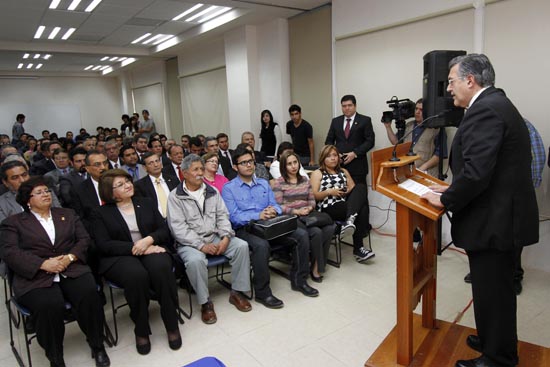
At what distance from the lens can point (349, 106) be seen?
4.55 metres

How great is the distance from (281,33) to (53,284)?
4.69 m

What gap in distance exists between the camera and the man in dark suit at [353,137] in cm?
456

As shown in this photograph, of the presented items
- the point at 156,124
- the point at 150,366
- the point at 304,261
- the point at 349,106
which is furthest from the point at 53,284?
the point at 156,124

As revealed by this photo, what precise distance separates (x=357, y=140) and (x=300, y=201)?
4.65 ft

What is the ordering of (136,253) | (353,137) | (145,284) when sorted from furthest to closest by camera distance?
1. (353,137)
2. (136,253)
3. (145,284)

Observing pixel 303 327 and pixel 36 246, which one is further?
pixel 303 327

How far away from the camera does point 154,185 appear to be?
3383 millimetres

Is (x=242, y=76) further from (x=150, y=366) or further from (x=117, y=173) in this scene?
(x=150, y=366)

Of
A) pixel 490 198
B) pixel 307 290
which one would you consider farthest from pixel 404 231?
pixel 307 290

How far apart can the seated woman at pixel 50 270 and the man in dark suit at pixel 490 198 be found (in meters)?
2.03

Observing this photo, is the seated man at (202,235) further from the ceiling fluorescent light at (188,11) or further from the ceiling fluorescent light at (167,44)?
the ceiling fluorescent light at (167,44)

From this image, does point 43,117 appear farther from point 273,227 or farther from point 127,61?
point 273,227

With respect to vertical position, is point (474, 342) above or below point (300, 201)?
below

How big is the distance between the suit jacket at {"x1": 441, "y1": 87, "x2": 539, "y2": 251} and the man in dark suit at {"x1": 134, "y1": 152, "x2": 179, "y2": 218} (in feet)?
7.76
